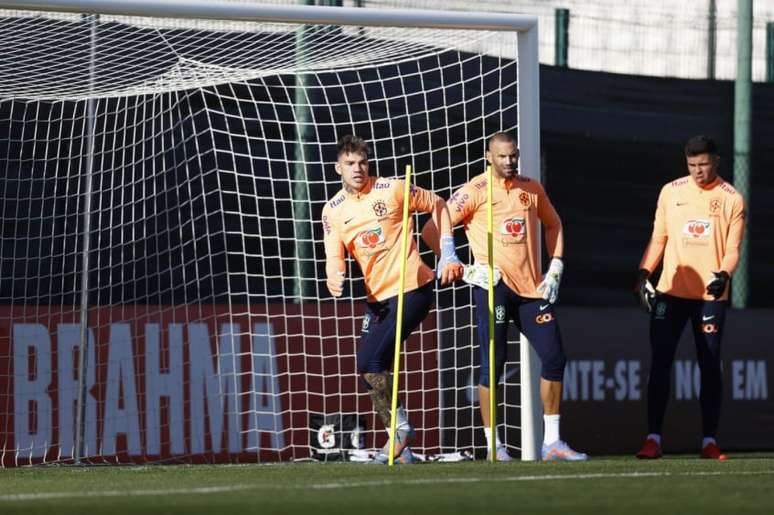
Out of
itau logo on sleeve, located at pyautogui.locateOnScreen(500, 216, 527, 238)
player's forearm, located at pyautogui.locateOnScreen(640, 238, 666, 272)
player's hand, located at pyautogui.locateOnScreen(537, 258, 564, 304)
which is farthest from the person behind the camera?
player's forearm, located at pyautogui.locateOnScreen(640, 238, 666, 272)

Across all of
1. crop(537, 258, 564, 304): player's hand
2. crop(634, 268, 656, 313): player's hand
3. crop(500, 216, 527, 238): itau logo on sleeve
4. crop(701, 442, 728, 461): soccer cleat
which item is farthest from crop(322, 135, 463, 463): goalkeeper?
crop(701, 442, 728, 461): soccer cleat

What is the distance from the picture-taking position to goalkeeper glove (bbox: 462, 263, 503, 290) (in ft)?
28.3

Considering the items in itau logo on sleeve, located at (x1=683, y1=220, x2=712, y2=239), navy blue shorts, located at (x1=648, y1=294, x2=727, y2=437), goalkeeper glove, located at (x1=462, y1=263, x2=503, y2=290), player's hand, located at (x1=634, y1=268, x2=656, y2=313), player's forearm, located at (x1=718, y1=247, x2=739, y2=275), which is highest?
itau logo on sleeve, located at (x1=683, y1=220, x2=712, y2=239)

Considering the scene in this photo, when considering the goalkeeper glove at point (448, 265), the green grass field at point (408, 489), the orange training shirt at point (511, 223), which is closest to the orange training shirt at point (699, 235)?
the orange training shirt at point (511, 223)

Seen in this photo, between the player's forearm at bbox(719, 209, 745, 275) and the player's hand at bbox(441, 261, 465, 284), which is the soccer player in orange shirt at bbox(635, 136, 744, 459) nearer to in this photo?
the player's forearm at bbox(719, 209, 745, 275)

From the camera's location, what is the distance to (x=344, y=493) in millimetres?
5883

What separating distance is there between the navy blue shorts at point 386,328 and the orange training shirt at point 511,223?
493 mm

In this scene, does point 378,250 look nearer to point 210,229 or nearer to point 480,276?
point 480,276

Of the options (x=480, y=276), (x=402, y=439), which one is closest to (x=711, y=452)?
(x=480, y=276)

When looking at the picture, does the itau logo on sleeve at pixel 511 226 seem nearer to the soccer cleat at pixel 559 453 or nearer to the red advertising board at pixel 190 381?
the soccer cleat at pixel 559 453

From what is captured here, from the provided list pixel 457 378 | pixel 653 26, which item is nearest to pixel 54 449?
pixel 457 378

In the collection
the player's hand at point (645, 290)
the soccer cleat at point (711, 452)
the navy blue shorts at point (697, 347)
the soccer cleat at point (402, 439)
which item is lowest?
the soccer cleat at point (711, 452)

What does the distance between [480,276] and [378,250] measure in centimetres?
58

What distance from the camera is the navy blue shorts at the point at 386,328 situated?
840 cm
